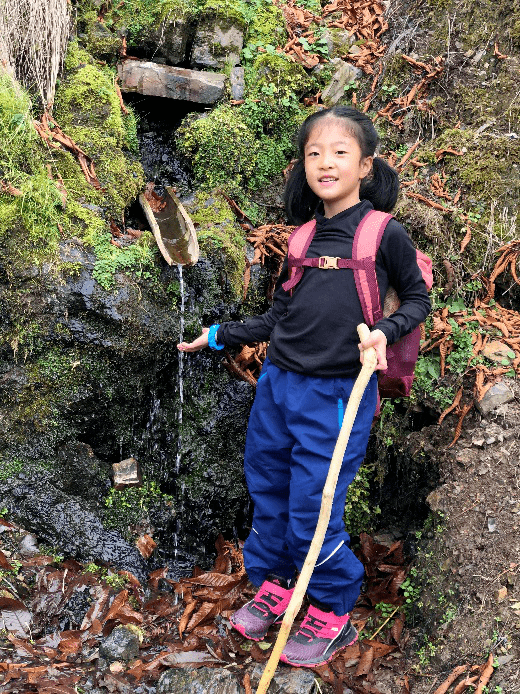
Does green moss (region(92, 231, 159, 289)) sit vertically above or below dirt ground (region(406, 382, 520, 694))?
above

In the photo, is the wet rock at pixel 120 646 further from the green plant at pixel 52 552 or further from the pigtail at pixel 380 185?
the pigtail at pixel 380 185

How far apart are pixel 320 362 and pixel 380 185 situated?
0.99 meters

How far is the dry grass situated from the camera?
4.20m

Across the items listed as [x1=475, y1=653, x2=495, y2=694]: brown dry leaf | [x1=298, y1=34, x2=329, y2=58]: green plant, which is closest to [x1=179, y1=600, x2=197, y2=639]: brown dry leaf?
[x1=475, y1=653, x2=495, y2=694]: brown dry leaf

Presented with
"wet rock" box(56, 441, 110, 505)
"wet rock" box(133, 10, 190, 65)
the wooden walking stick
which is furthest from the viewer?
"wet rock" box(133, 10, 190, 65)

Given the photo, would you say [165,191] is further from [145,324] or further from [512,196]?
[512,196]

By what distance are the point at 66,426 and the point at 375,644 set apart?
2.26 metres

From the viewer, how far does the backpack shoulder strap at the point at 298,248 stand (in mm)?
3053

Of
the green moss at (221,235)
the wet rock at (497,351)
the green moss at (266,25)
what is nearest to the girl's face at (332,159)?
the green moss at (221,235)

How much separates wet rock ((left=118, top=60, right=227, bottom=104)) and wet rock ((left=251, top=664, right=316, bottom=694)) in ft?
12.7

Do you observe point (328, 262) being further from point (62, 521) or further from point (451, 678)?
point (62, 521)

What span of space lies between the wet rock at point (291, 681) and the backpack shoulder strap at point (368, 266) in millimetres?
1779

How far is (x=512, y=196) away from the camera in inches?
172

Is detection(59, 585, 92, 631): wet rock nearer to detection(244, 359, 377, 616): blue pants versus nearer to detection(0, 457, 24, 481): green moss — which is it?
detection(0, 457, 24, 481): green moss
